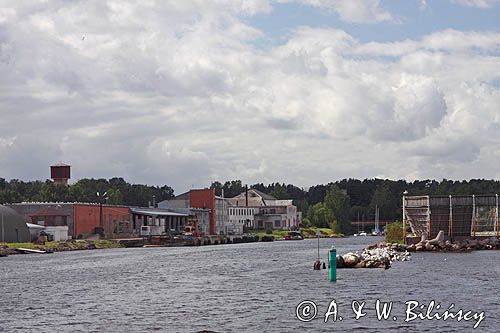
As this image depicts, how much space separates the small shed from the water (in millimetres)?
46108

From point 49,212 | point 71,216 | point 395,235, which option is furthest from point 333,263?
point 49,212

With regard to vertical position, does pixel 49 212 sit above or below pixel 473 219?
above

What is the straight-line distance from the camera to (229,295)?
169ft

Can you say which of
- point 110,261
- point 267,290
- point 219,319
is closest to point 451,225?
point 110,261

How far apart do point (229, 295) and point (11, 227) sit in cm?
8336

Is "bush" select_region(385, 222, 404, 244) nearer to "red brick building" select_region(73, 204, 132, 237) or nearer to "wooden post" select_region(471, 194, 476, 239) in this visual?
"wooden post" select_region(471, 194, 476, 239)

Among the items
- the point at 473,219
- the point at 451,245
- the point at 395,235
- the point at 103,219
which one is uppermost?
the point at 103,219

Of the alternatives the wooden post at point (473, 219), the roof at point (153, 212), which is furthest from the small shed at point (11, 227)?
the wooden post at point (473, 219)

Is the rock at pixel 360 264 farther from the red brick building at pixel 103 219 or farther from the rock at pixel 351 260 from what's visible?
the red brick building at pixel 103 219

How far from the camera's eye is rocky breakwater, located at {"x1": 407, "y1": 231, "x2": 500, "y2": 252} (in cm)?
A: 10598

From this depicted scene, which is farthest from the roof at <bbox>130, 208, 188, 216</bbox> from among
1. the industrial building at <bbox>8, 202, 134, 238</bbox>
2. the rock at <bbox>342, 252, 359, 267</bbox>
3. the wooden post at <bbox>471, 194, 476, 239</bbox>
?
the rock at <bbox>342, 252, 359, 267</bbox>

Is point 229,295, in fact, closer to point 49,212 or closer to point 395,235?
point 395,235

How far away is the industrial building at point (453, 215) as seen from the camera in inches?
4402

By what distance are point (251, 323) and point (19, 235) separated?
9756 centimetres
